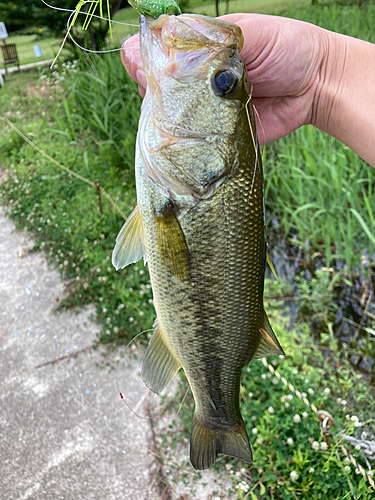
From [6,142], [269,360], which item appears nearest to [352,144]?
[269,360]

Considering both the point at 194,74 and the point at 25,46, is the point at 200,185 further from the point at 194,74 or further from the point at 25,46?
the point at 25,46

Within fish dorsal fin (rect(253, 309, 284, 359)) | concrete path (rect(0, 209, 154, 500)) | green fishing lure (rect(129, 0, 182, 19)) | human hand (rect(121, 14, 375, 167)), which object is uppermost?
green fishing lure (rect(129, 0, 182, 19))

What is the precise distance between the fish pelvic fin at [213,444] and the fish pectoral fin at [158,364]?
24cm

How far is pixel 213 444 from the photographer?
56.1 inches

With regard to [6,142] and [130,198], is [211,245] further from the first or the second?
[6,142]

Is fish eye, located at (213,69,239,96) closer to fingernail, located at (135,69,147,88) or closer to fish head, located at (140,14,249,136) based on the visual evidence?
fish head, located at (140,14,249,136)

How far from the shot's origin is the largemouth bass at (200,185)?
1090 millimetres

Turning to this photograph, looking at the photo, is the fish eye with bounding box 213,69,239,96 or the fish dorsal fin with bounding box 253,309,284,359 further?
the fish dorsal fin with bounding box 253,309,284,359

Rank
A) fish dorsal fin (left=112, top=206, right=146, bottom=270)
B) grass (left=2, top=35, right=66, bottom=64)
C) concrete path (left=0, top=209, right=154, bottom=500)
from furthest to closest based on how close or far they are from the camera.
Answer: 1. grass (left=2, top=35, right=66, bottom=64)
2. concrete path (left=0, top=209, right=154, bottom=500)
3. fish dorsal fin (left=112, top=206, right=146, bottom=270)

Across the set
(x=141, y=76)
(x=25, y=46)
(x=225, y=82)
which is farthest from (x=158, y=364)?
(x=25, y=46)

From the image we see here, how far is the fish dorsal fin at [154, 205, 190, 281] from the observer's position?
1156mm

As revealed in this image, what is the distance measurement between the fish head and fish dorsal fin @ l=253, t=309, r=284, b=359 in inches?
27.8

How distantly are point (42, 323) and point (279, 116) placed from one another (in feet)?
8.21

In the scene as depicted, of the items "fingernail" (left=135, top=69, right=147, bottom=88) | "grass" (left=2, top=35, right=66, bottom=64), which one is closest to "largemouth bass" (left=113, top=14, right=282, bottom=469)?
"fingernail" (left=135, top=69, right=147, bottom=88)
